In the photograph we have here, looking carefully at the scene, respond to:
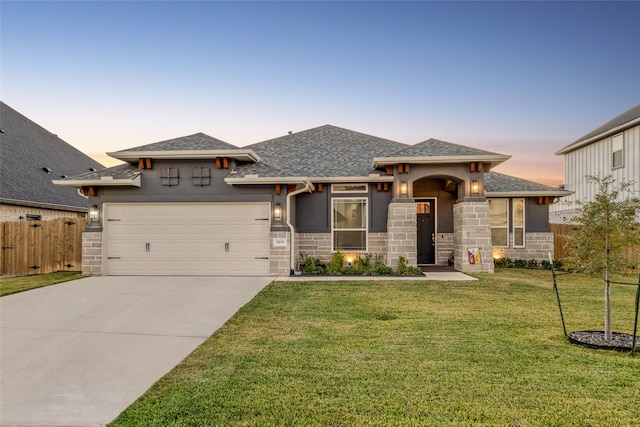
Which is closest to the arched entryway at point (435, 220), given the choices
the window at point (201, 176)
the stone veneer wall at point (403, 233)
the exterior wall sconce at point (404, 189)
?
the exterior wall sconce at point (404, 189)

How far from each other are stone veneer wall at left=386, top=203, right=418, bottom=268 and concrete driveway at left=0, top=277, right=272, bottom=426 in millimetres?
4512

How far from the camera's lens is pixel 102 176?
10477 millimetres

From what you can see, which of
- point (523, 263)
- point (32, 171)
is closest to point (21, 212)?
point (32, 171)

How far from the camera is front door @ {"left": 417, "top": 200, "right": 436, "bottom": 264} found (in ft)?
43.5

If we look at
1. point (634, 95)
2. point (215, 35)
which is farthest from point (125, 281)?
point (634, 95)

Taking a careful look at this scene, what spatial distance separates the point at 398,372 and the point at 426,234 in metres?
10.2

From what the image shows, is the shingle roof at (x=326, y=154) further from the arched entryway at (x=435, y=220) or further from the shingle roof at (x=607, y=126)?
the shingle roof at (x=607, y=126)

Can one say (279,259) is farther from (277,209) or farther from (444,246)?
(444,246)

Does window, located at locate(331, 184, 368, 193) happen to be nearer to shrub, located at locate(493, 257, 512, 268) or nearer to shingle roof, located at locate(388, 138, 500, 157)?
shingle roof, located at locate(388, 138, 500, 157)

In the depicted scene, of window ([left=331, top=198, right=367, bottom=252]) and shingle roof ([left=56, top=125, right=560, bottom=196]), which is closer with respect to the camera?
shingle roof ([left=56, top=125, right=560, bottom=196])

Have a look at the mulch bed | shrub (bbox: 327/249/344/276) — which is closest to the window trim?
Answer: shrub (bbox: 327/249/344/276)

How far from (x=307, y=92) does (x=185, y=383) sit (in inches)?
569

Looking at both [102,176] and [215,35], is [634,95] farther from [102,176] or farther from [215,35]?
[102,176]

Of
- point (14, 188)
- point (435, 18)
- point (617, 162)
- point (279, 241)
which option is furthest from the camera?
point (617, 162)
